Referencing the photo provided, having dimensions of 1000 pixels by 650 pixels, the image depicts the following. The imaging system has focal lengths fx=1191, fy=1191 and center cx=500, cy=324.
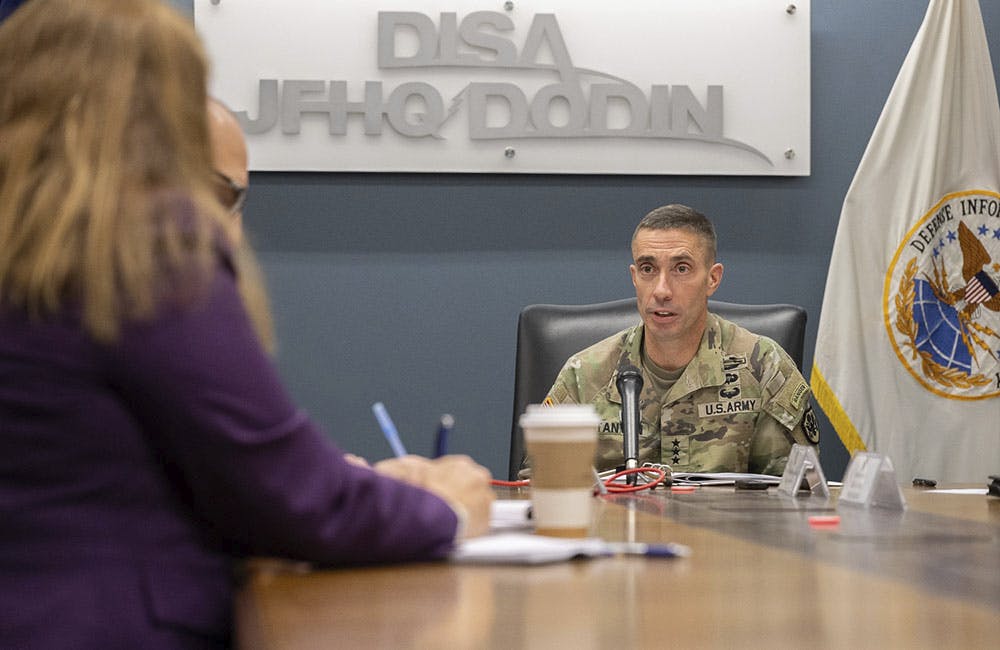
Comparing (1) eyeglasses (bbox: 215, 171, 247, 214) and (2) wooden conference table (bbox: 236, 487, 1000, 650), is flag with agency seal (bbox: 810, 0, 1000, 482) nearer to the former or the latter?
(2) wooden conference table (bbox: 236, 487, 1000, 650)

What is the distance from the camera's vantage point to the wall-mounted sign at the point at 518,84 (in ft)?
12.3

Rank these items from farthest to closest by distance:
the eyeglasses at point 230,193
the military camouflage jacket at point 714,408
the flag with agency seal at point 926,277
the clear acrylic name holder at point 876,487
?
the flag with agency seal at point 926,277, the military camouflage jacket at point 714,408, the clear acrylic name holder at point 876,487, the eyeglasses at point 230,193

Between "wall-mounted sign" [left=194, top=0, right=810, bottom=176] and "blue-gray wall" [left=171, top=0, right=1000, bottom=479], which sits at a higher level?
"wall-mounted sign" [left=194, top=0, right=810, bottom=176]

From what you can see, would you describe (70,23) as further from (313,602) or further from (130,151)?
(313,602)

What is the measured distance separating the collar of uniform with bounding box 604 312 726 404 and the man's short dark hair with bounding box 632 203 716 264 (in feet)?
0.89

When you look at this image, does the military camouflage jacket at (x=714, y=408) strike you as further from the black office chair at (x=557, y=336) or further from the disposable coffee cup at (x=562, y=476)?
the disposable coffee cup at (x=562, y=476)

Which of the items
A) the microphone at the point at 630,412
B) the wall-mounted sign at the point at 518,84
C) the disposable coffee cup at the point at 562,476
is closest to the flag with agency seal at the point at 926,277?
the wall-mounted sign at the point at 518,84

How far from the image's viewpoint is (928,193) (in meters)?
3.72

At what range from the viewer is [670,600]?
2.88ft

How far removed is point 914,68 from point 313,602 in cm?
336

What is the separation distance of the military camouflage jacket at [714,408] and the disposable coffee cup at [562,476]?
1.64 metres

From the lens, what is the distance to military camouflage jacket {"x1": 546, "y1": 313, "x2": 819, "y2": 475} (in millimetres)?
2941

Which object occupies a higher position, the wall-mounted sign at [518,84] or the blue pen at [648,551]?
the wall-mounted sign at [518,84]

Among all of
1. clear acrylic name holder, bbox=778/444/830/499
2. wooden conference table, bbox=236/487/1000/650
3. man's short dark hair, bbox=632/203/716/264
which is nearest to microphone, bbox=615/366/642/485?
clear acrylic name holder, bbox=778/444/830/499
